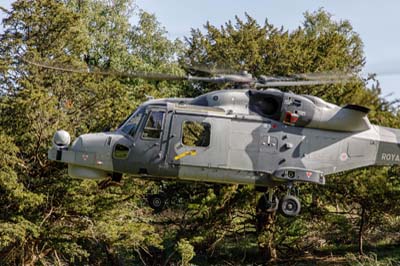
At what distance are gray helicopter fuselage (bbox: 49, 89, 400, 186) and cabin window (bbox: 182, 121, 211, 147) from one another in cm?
2

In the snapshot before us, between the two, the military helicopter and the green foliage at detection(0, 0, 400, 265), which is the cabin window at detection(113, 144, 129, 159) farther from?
the green foliage at detection(0, 0, 400, 265)

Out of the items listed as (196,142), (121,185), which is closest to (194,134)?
(196,142)

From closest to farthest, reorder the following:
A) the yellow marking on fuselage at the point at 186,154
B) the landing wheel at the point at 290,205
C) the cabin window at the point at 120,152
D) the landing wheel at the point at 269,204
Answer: the yellow marking on fuselage at the point at 186,154 < the cabin window at the point at 120,152 < the landing wheel at the point at 290,205 < the landing wheel at the point at 269,204

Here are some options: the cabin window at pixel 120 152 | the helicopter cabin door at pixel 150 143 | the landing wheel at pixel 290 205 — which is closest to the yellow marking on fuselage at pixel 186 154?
the helicopter cabin door at pixel 150 143

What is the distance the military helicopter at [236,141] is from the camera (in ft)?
35.7

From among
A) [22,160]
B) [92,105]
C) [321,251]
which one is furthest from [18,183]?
[321,251]

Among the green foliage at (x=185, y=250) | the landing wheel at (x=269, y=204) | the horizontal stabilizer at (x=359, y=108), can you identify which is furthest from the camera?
the green foliage at (x=185, y=250)

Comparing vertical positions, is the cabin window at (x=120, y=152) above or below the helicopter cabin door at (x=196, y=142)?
below

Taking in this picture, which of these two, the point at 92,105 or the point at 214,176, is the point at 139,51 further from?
the point at 214,176

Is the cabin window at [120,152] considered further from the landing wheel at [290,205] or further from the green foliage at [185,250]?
the green foliage at [185,250]

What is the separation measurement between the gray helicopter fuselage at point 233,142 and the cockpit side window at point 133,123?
0.06ft

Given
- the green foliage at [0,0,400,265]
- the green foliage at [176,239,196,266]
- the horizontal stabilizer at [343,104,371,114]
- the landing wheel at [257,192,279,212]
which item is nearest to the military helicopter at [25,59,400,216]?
the horizontal stabilizer at [343,104,371,114]

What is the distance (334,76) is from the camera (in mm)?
10797

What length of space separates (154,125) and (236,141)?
1.61m
